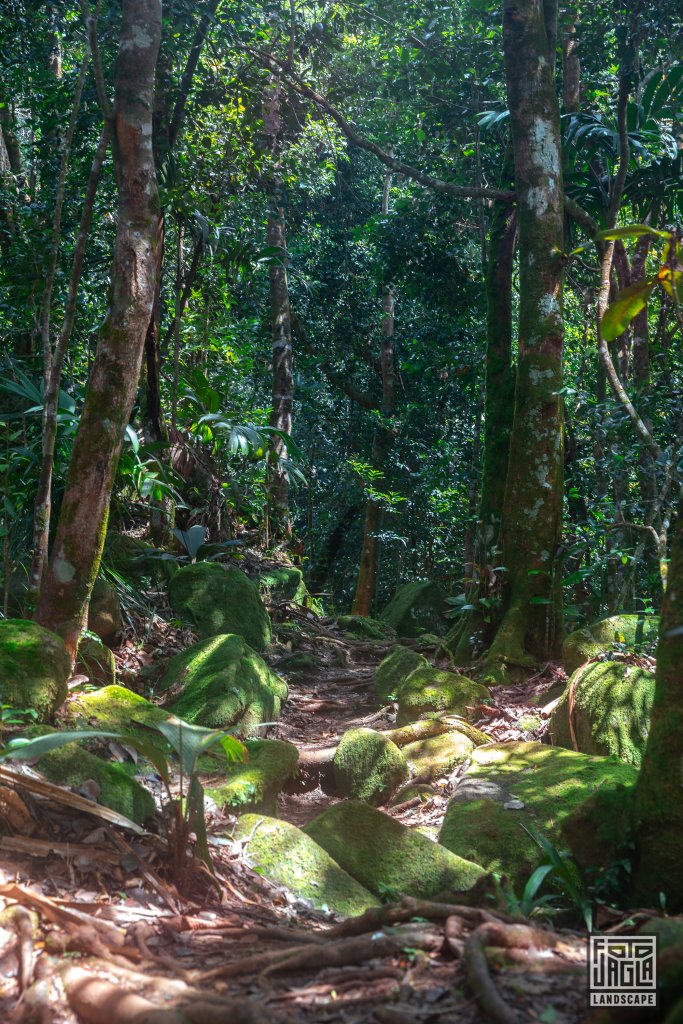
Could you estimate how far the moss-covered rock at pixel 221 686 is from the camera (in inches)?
212

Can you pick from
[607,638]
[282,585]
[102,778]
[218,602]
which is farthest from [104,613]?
[282,585]

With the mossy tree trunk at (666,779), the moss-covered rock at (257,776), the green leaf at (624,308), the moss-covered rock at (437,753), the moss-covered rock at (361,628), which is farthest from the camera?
the moss-covered rock at (361,628)

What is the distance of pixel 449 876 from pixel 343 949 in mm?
1098

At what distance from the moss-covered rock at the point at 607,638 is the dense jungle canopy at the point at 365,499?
1.0 inches

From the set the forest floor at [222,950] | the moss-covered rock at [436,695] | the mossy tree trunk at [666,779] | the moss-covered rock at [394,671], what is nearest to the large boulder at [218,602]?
the moss-covered rock at [394,671]

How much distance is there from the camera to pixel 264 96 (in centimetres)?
890

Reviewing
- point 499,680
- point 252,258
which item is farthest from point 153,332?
point 499,680

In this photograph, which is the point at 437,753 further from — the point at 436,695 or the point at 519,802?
the point at 519,802

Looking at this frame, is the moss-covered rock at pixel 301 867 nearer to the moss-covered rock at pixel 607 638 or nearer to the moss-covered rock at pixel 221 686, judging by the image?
the moss-covered rock at pixel 221 686

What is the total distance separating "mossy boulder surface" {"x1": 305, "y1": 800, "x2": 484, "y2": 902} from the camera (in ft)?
11.1

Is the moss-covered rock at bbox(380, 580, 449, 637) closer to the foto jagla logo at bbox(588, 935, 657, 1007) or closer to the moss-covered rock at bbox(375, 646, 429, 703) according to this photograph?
the moss-covered rock at bbox(375, 646, 429, 703)

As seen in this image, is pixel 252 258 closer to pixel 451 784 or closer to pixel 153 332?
pixel 153 332

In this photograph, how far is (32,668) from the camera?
160 inches

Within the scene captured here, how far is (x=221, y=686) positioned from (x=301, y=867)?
2.25m
